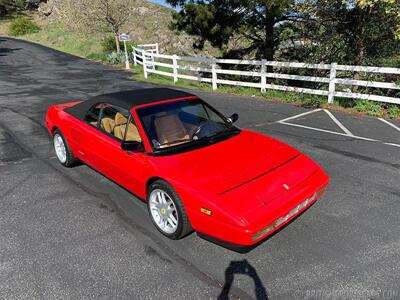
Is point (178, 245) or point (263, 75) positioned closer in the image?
point (178, 245)

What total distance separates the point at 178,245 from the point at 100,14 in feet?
109

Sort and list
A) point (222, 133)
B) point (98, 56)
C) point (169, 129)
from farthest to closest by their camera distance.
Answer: point (98, 56)
point (222, 133)
point (169, 129)

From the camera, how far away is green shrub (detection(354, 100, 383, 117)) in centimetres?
969

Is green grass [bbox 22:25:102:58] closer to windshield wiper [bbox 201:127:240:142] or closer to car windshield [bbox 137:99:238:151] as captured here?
car windshield [bbox 137:99:238:151]

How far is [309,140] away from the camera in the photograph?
729 centimetres

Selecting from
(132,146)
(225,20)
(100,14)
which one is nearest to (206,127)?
(132,146)

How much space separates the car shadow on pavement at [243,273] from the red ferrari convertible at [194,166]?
332 millimetres

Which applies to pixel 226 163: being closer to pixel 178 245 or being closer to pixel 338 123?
pixel 178 245

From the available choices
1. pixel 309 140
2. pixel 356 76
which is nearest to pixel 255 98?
pixel 356 76

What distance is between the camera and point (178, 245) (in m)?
3.76

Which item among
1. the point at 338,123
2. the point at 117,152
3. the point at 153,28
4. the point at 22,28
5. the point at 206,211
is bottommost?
the point at 338,123

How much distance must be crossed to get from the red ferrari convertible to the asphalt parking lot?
0.36 meters

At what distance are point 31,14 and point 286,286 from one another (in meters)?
69.2

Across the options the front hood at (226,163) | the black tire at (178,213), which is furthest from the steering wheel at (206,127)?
the black tire at (178,213)
